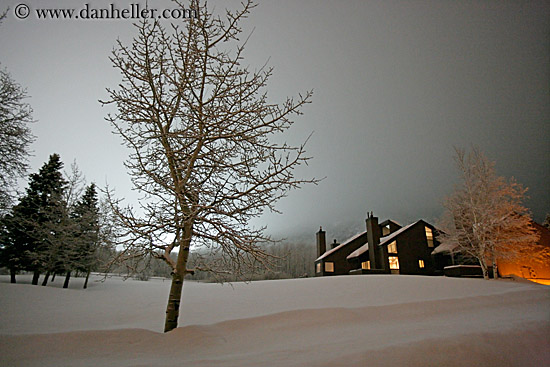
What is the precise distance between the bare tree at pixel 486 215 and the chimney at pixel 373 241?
7.13 meters

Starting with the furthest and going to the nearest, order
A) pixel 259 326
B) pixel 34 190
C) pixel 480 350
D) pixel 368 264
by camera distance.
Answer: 1. pixel 368 264
2. pixel 34 190
3. pixel 259 326
4. pixel 480 350

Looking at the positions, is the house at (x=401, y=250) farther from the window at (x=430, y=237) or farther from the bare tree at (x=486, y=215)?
the bare tree at (x=486, y=215)

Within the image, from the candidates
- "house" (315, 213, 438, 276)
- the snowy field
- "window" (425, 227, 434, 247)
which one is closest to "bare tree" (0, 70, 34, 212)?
the snowy field

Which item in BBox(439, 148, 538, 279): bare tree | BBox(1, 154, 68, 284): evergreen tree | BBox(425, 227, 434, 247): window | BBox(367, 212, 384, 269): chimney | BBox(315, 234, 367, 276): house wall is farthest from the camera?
BBox(315, 234, 367, 276): house wall

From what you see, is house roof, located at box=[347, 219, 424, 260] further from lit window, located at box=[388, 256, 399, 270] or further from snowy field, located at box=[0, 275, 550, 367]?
snowy field, located at box=[0, 275, 550, 367]

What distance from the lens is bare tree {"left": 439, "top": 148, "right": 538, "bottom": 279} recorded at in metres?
16.0

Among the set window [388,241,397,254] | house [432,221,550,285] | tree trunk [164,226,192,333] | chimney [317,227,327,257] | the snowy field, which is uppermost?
chimney [317,227,327,257]

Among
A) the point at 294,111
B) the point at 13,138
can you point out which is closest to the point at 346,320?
the point at 294,111

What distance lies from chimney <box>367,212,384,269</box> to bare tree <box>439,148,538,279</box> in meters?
7.13

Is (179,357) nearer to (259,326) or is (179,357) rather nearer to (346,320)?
(259,326)

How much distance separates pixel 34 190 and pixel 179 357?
2391cm

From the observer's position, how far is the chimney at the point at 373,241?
2464cm

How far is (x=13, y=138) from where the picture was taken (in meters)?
10.5

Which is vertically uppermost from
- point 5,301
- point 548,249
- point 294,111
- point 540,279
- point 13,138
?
point 13,138
